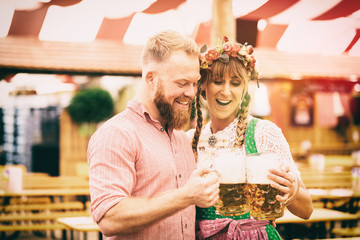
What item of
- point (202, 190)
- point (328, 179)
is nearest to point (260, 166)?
point (202, 190)

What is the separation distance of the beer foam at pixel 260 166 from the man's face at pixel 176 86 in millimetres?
336

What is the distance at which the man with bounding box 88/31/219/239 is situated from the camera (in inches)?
47.3

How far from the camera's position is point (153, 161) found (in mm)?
1412

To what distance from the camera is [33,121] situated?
888 centimetres

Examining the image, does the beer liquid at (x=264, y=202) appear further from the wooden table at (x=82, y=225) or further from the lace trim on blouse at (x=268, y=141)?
the wooden table at (x=82, y=225)

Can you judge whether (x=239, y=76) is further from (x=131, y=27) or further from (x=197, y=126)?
(x=131, y=27)

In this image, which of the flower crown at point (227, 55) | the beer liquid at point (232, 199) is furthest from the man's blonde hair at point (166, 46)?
the beer liquid at point (232, 199)

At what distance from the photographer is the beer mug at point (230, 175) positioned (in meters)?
1.34

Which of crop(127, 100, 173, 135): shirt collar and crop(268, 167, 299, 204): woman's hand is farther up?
crop(127, 100, 173, 135): shirt collar

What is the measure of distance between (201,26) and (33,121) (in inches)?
201

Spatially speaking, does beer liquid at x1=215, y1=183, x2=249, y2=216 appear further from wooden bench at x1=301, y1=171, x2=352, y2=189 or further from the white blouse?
wooden bench at x1=301, y1=171, x2=352, y2=189

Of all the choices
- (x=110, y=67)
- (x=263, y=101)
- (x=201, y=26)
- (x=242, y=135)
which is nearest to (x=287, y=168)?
(x=242, y=135)

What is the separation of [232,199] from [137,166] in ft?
1.24

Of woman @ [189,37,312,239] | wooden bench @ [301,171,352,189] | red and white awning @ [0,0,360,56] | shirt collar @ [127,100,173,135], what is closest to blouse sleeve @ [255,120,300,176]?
woman @ [189,37,312,239]
